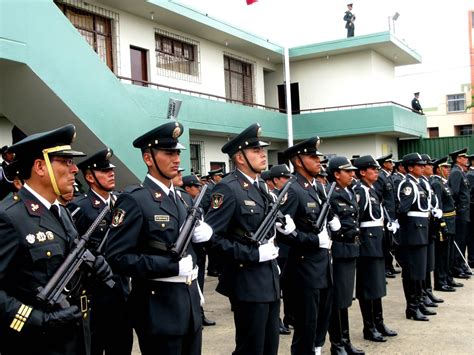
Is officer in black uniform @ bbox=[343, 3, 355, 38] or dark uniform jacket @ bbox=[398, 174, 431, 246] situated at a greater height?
officer in black uniform @ bbox=[343, 3, 355, 38]

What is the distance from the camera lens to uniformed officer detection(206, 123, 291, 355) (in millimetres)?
4035

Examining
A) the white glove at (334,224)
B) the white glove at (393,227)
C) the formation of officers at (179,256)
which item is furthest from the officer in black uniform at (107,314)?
the white glove at (393,227)

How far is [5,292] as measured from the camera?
2.66m

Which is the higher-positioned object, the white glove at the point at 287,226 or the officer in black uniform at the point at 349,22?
the officer in black uniform at the point at 349,22

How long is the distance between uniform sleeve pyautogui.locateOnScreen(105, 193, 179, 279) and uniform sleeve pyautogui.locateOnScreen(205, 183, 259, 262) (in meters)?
0.77

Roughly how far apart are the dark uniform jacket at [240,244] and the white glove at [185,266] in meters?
0.65

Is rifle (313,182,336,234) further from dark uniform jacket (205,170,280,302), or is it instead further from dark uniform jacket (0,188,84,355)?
dark uniform jacket (0,188,84,355)

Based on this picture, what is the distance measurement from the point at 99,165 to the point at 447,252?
606 cm

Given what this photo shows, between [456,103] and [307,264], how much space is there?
1443 inches

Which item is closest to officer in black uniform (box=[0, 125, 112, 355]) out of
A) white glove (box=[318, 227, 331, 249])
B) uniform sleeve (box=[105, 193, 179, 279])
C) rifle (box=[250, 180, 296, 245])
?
uniform sleeve (box=[105, 193, 179, 279])

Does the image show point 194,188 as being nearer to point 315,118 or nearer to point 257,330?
point 257,330

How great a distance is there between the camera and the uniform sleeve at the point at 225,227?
4.03m

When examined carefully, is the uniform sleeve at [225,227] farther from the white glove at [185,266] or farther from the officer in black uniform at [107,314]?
the officer in black uniform at [107,314]

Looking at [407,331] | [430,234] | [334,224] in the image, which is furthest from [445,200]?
[334,224]
